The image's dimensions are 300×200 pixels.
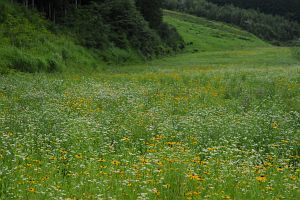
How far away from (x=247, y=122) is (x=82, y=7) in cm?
4181

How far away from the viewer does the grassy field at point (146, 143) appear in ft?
24.6

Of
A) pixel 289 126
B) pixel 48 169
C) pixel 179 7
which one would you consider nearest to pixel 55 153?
pixel 48 169

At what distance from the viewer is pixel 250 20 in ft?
607

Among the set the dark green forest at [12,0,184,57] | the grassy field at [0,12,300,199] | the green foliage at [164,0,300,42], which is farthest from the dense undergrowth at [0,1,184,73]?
the green foliage at [164,0,300,42]

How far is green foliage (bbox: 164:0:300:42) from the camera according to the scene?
177 metres

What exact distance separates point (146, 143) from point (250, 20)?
18464cm

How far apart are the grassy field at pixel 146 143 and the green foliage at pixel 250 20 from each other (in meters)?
162

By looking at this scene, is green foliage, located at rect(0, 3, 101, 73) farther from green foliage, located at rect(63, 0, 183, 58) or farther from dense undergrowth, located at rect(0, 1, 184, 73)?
green foliage, located at rect(63, 0, 183, 58)

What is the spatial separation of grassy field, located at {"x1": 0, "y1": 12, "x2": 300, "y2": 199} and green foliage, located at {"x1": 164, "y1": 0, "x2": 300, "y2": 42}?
16229 cm

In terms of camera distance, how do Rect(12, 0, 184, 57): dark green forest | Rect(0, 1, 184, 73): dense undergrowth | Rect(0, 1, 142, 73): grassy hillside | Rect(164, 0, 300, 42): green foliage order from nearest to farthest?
Rect(0, 1, 142, 73): grassy hillside, Rect(0, 1, 184, 73): dense undergrowth, Rect(12, 0, 184, 57): dark green forest, Rect(164, 0, 300, 42): green foliage

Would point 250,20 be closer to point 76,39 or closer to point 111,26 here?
point 111,26

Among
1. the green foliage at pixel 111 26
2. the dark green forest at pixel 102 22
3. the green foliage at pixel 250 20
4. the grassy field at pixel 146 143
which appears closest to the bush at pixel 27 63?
the grassy field at pixel 146 143

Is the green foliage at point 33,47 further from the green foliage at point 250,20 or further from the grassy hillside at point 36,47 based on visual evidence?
the green foliage at point 250,20

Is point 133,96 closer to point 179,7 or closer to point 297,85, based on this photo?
point 297,85
